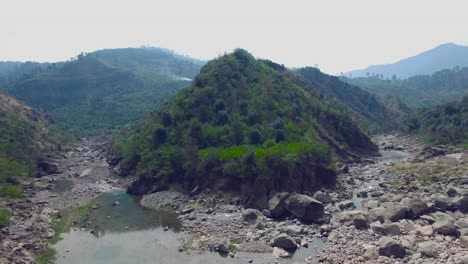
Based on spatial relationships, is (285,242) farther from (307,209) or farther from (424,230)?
(424,230)

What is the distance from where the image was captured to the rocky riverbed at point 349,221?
115 feet

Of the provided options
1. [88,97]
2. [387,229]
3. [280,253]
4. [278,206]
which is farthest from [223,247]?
[88,97]

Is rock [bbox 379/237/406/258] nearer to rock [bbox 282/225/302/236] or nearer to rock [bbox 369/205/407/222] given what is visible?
rock [bbox 369/205/407/222]

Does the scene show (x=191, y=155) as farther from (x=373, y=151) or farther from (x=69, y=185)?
(x=373, y=151)

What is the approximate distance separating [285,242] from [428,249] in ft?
38.1

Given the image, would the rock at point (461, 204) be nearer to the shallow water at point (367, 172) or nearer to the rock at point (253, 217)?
the shallow water at point (367, 172)

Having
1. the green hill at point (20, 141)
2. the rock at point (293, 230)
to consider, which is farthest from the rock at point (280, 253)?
the green hill at point (20, 141)

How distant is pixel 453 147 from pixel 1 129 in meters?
85.2

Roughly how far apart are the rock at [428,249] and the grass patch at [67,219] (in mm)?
33077

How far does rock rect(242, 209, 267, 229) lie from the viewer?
43812 millimetres

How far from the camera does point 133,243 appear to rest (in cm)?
4072

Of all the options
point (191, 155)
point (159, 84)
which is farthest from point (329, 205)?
point (159, 84)

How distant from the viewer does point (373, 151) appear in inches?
3546

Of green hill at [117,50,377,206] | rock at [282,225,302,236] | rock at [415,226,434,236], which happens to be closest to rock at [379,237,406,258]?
rock at [415,226,434,236]
